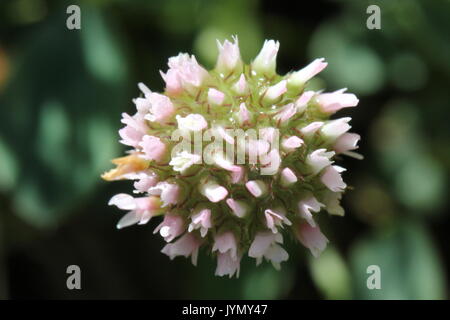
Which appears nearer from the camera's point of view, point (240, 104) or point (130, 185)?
point (240, 104)

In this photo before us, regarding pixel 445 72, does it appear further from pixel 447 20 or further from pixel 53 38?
pixel 53 38

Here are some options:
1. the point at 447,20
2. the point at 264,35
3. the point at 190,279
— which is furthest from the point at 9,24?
the point at 447,20

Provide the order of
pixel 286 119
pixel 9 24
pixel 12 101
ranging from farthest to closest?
1. pixel 9 24
2. pixel 12 101
3. pixel 286 119
